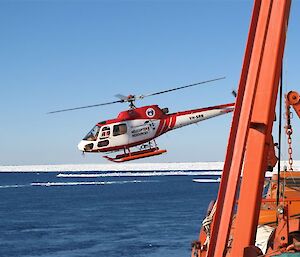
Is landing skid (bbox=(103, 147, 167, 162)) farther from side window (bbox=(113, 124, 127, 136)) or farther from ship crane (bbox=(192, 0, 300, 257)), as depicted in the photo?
ship crane (bbox=(192, 0, 300, 257))

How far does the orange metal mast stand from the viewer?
5.47m

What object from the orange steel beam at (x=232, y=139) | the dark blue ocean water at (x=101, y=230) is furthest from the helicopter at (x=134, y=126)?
the orange steel beam at (x=232, y=139)

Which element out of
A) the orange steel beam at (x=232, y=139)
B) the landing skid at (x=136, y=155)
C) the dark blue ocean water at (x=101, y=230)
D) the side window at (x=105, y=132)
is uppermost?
the side window at (x=105, y=132)

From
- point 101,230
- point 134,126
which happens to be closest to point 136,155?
point 134,126

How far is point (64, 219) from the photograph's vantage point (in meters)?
83.4

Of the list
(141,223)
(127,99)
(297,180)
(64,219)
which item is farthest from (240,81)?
(64,219)

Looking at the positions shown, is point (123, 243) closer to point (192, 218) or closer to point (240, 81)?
point (192, 218)

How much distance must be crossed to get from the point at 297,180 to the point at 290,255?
11.5 metres

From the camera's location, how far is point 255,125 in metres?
5.58

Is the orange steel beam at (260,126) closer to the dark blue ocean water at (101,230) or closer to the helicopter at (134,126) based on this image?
the helicopter at (134,126)

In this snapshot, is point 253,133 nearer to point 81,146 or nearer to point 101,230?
point 81,146

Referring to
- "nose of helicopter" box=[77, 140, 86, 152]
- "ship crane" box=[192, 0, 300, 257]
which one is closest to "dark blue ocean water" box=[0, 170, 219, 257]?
"nose of helicopter" box=[77, 140, 86, 152]

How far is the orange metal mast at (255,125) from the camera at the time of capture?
547 centimetres

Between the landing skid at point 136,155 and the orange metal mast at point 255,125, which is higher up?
the landing skid at point 136,155
